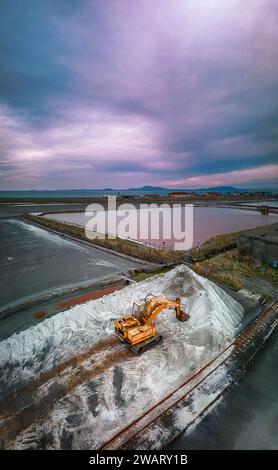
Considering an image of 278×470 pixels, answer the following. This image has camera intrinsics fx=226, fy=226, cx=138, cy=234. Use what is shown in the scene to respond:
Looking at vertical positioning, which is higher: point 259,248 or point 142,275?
point 259,248

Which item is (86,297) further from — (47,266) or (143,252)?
(143,252)

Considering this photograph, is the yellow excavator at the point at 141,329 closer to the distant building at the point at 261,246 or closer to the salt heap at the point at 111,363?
the salt heap at the point at 111,363

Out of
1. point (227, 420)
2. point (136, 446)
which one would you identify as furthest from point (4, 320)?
point (227, 420)

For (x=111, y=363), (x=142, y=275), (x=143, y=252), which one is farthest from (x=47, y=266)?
(x=111, y=363)

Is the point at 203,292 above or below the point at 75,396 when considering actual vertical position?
above

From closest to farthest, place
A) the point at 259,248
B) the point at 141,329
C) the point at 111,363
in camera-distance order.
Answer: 1. the point at 111,363
2. the point at 141,329
3. the point at 259,248

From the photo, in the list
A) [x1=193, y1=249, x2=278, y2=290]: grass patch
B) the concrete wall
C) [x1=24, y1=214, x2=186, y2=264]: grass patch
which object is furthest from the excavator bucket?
the concrete wall
